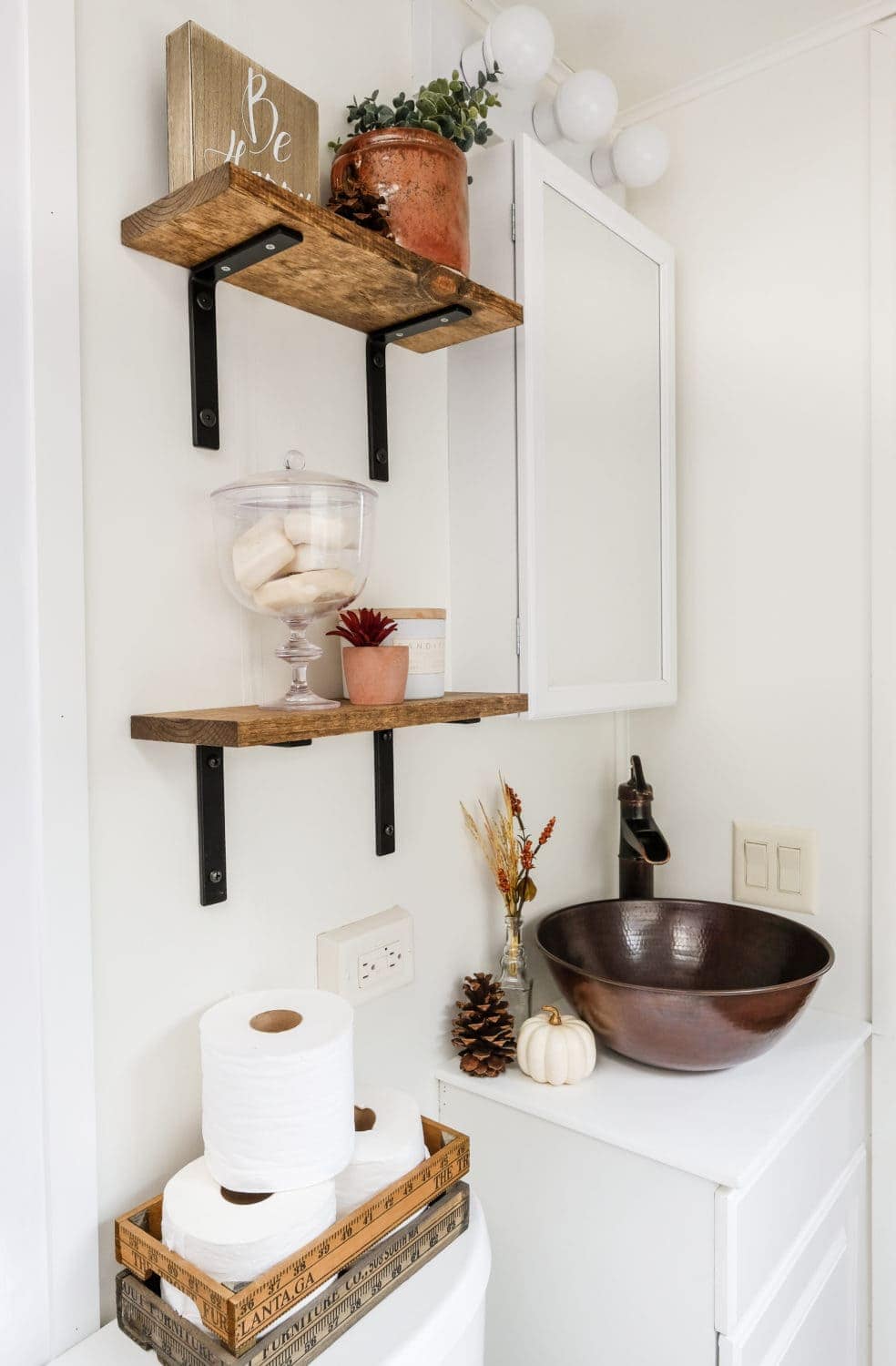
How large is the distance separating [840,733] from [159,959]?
100 centimetres

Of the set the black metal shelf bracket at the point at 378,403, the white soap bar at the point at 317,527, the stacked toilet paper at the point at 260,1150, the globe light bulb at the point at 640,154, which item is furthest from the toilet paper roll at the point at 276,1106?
the globe light bulb at the point at 640,154

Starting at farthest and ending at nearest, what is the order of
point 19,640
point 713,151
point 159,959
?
point 713,151 < point 159,959 < point 19,640

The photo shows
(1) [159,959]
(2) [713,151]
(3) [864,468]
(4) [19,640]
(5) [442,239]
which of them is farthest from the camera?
(2) [713,151]

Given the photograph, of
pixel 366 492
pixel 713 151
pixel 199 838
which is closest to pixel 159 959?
pixel 199 838

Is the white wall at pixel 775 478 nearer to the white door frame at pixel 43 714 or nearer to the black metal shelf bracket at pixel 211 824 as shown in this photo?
the black metal shelf bracket at pixel 211 824

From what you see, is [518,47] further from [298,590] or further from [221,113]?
[298,590]

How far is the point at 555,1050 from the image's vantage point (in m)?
1.09

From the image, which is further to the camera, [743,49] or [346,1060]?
[743,49]

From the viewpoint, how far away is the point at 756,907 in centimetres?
144

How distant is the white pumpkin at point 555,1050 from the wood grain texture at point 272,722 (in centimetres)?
44

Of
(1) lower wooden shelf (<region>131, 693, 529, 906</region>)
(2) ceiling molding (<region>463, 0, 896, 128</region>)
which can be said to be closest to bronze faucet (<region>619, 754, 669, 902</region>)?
(1) lower wooden shelf (<region>131, 693, 529, 906</region>)

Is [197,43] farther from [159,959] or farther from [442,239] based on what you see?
[159,959]

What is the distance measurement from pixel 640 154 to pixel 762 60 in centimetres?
25

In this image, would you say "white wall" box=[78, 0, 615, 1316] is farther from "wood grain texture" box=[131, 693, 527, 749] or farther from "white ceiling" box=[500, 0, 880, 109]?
"white ceiling" box=[500, 0, 880, 109]
